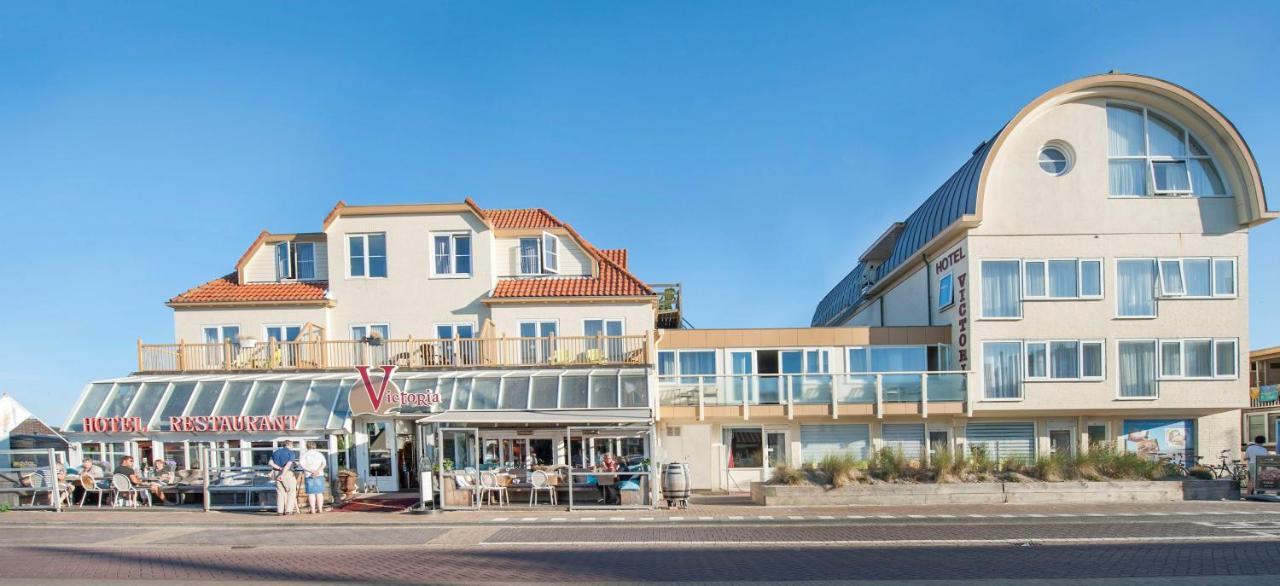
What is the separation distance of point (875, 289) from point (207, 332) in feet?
77.6

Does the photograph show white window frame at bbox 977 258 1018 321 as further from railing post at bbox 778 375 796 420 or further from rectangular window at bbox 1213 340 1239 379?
railing post at bbox 778 375 796 420

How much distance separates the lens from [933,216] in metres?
28.3

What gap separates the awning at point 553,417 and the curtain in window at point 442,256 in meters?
8.17

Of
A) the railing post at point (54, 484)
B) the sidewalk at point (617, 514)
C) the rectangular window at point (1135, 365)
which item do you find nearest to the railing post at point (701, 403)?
the sidewalk at point (617, 514)

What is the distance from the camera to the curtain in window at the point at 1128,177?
25.5m

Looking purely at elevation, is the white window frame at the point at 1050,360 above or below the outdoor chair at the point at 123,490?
above

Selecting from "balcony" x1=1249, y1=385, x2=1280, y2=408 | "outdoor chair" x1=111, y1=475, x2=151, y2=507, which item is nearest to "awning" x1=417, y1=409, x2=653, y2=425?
"outdoor chair" x1=111, y1=475, x2=151, y2=507

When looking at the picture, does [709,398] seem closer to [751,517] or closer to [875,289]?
[751,517]

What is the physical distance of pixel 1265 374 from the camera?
42.8m

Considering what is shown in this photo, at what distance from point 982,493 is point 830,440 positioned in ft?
23.4

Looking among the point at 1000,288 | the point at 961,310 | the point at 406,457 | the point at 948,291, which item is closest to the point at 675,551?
the point at 406,457

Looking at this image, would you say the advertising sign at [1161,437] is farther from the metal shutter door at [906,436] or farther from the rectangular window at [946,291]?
the rectangular window at [946,291]

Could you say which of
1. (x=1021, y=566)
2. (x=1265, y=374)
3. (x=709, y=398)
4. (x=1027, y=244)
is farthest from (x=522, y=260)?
(x=1265, y=374)

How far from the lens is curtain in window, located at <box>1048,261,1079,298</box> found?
25250mm
